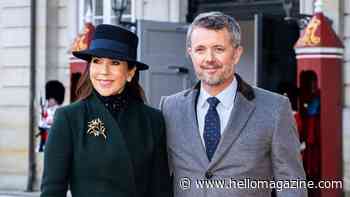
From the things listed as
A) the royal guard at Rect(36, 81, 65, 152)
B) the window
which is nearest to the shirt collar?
the royal guard at Rect(36, 81, 65, 152)

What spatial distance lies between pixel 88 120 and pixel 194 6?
8749 millimetres

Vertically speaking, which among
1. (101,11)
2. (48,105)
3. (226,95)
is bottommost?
(48,105)

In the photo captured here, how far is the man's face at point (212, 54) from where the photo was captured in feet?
11.2

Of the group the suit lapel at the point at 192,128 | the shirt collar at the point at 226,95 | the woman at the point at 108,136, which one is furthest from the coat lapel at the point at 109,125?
the shirt collar at the point at 226,95

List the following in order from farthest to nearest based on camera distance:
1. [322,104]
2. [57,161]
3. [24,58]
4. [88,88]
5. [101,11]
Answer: [24,58], [101,11], [322,104], [88,88], [57,161]

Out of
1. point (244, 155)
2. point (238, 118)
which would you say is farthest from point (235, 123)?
point (244, 155)

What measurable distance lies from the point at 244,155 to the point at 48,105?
28.6 feet

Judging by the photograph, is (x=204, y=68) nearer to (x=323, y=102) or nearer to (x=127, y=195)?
(x=127, y=195)

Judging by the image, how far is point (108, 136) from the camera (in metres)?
3.46

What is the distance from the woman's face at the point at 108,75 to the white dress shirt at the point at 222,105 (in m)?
0.32

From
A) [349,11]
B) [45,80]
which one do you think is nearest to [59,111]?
[349,11]

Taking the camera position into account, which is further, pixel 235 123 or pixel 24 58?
pixel 24 58

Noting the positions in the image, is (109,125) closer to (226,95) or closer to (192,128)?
(192,128)

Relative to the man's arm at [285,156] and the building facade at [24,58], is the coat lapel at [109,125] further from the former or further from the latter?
the building facade at [24,58]
